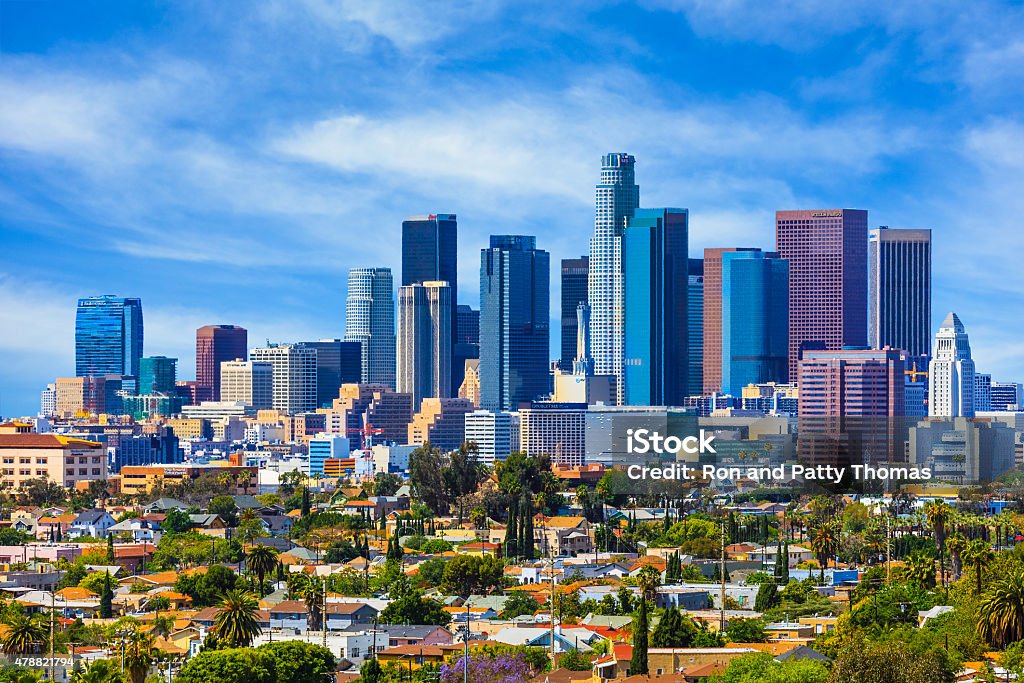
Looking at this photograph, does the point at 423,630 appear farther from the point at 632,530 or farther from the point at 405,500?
the point at 405,500

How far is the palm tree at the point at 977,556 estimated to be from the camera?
242ft

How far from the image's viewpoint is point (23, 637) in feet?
221

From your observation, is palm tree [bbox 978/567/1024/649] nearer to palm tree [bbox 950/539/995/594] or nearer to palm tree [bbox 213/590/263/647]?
palm tree [bbox 950/539/995/594]

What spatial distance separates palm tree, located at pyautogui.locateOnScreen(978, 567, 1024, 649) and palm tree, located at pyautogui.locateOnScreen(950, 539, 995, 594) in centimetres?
684

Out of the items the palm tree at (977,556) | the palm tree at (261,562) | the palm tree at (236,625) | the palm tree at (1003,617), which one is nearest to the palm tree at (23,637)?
the palm tree at (236,625)

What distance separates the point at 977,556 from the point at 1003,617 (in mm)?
11394

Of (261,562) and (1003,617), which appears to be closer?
(1003,617)

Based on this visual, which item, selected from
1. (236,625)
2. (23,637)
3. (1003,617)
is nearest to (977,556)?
(1003,617)

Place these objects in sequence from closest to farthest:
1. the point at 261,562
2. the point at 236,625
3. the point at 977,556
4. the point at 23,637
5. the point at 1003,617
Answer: the point at 1003,617, the point at 23,637, the point at 236,625, the point at 977,556, the point at 261,562

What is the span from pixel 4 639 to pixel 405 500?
271 feet

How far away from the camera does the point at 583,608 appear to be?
8056 cm

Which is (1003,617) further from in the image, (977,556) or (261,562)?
(261,562)

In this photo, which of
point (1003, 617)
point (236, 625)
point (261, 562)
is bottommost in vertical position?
point (236, 625)

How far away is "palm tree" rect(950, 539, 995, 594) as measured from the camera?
7388cm
